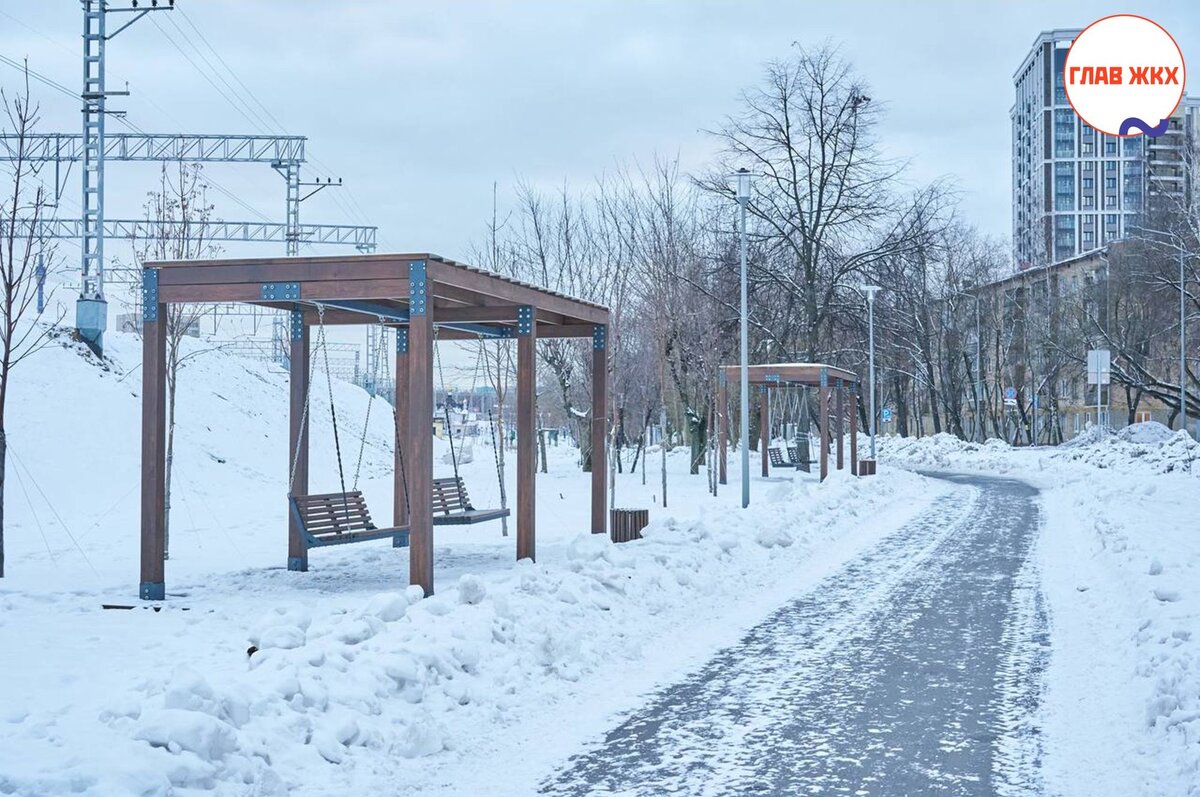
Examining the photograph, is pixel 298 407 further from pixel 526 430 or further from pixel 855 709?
pixel 855 709

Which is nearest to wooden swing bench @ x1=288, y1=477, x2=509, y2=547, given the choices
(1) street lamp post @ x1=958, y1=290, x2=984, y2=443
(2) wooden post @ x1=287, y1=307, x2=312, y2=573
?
(2) wooden post @ x1=287, y1=307, x2=312, y2=573

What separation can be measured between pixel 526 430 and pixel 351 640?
5.71 metres

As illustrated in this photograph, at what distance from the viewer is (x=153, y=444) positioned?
1152 cm

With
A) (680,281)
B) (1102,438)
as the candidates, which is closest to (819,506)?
(680,281)

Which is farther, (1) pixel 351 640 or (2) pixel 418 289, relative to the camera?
(2) pixel 418 289

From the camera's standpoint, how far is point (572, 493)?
26.6 metres

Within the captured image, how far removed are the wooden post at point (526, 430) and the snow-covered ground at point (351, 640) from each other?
1.50 feet

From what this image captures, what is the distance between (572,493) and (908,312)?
34517mm

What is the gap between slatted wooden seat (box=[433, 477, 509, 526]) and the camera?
13070mm

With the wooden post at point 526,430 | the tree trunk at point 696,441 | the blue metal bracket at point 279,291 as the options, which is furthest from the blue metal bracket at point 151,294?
the tree trunk at point 696,441

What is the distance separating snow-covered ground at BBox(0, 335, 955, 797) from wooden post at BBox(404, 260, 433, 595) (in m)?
0.78

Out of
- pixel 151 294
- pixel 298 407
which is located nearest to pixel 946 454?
pixel 298 407

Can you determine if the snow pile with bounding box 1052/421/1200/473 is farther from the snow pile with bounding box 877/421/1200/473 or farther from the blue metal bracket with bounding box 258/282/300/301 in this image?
A: the blue metal bracket with bounding box 258/282/300/301

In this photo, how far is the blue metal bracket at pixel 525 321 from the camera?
1303 centimetres
